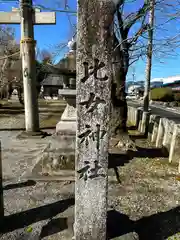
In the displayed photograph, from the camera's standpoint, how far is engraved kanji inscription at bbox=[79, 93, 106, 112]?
6.12ft

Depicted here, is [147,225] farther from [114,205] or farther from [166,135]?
[166,135]

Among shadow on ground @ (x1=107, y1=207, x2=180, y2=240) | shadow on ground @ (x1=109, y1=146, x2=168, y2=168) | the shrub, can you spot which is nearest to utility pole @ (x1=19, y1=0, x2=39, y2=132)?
shadow on ground @ (x1=109, y1=146, x2=168, y2=168)

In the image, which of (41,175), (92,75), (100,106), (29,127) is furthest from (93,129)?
(29,127)

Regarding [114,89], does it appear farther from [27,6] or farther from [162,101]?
[162,101]

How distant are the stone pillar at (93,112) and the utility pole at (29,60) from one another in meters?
5.54

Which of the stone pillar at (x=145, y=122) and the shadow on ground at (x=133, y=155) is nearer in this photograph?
the shadow on ground at (x=133, y=155)

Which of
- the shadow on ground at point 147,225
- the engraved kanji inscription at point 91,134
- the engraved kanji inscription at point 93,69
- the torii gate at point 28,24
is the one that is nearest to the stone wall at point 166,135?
the shadow on ground at point 147,225

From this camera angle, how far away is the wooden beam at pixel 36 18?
6562 mm

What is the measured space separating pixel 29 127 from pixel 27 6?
13.4ft

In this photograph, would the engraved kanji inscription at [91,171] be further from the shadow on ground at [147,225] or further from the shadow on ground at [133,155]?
the shadow on ground at [133,155]

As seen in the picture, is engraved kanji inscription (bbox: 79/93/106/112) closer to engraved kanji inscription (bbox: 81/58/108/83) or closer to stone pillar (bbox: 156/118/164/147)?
engraved kanji inscription (bbox: 81/58/108/83)

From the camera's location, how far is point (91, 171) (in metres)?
2.00

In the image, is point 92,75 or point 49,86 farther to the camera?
point 49,86

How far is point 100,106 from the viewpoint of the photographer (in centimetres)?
189
